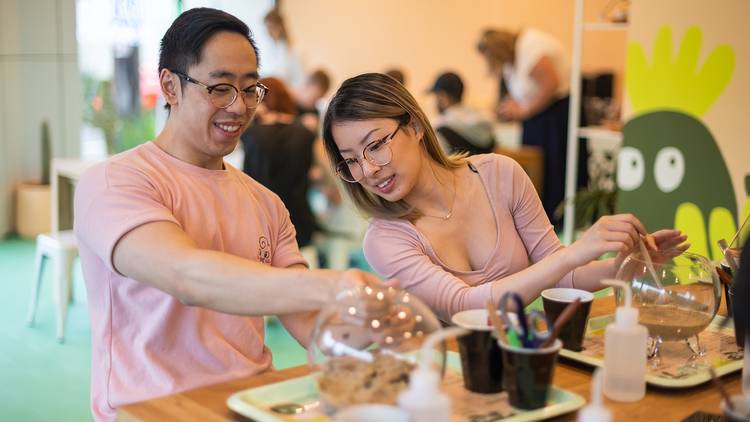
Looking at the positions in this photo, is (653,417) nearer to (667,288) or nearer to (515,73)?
(667,288)

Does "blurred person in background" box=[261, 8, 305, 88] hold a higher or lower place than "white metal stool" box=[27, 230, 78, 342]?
higher

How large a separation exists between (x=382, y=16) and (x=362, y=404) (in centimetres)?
823

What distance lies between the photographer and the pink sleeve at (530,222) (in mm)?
2121

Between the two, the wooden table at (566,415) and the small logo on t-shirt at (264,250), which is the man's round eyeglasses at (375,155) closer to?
the small logo on t-shirt at (264,250)

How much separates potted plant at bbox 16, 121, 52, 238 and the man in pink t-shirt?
510 cm

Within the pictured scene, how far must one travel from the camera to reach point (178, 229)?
1.54 m

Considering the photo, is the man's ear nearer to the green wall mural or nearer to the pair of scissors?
the pair of scissors

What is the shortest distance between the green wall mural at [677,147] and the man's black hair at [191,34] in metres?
2.75

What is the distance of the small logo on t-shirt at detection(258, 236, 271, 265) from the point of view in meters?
1.86

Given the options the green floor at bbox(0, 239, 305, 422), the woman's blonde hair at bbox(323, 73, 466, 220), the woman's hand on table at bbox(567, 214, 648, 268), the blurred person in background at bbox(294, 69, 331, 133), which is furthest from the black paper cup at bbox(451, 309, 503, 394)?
the blurred person in background at bbox(294, 69, 331, 133)

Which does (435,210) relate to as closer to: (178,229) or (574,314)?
(574,314)

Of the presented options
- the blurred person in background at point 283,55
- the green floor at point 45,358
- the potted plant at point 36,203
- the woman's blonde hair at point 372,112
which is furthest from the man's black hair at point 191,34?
the blurred person in background at point 283,55

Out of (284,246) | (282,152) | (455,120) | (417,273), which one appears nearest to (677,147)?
(455,120)

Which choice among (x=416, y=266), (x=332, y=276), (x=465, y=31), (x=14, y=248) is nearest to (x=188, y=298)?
(x=332, y=276)
